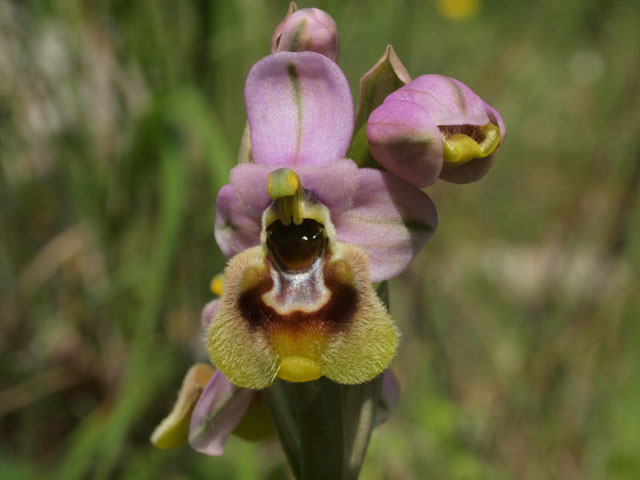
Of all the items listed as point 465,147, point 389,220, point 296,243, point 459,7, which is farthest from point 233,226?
point 459,7

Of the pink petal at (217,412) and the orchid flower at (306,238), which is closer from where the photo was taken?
the orchid flower at (306,238)

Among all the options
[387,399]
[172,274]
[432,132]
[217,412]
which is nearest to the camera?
[432,132]

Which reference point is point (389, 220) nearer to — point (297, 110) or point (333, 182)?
point (333, 182)

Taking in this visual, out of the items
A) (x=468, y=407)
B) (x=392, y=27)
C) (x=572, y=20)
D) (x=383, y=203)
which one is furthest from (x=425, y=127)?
(x=572, y=20)

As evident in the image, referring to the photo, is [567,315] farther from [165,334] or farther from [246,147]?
[246,147]

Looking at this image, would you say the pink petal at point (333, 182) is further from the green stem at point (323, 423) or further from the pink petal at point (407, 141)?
the green stem at point (323, 423)

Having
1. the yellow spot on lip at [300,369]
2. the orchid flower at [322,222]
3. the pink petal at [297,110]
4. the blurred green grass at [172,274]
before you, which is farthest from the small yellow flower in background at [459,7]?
the yellow spot on lip at [300,369]

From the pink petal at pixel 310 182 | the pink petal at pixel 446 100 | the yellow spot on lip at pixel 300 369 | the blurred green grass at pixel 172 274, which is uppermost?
the pink petal at pixel 446 100
